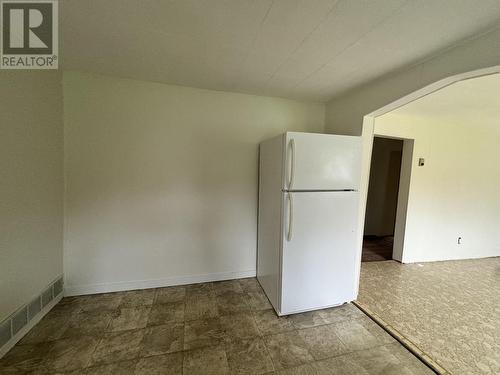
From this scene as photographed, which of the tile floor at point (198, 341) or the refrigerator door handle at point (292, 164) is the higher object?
the refrigerator door handle at point (292, 164)

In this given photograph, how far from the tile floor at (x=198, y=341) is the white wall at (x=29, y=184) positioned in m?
0.42

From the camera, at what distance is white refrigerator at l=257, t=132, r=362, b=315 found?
1742 mm

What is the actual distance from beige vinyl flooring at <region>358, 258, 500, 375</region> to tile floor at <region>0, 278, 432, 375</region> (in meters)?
0.27

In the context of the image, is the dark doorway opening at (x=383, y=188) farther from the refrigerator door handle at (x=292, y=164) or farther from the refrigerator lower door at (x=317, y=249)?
the refrigerator door handle at (x=292, y=164)

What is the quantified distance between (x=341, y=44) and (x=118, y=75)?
207cm

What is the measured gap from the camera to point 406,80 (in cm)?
161

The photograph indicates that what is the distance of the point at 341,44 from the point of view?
1.38 meters

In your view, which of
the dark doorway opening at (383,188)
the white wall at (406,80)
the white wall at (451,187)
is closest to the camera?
the white wall at (406,80)

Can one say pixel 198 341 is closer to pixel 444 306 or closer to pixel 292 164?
pixel 292 164

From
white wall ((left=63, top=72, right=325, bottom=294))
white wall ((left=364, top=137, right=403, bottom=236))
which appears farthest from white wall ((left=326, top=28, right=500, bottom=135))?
white wall ((left=364, top=137, right=403, bottom=236))

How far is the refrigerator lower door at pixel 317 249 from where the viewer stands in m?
1.77

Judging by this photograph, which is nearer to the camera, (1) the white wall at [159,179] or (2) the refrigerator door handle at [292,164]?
(2) the refrigerator door handle at [292,164]

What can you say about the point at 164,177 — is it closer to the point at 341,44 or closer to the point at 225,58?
the point at 225,58

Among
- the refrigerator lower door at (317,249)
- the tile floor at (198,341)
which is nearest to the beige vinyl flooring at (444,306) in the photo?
the tile floor at (198,341)
